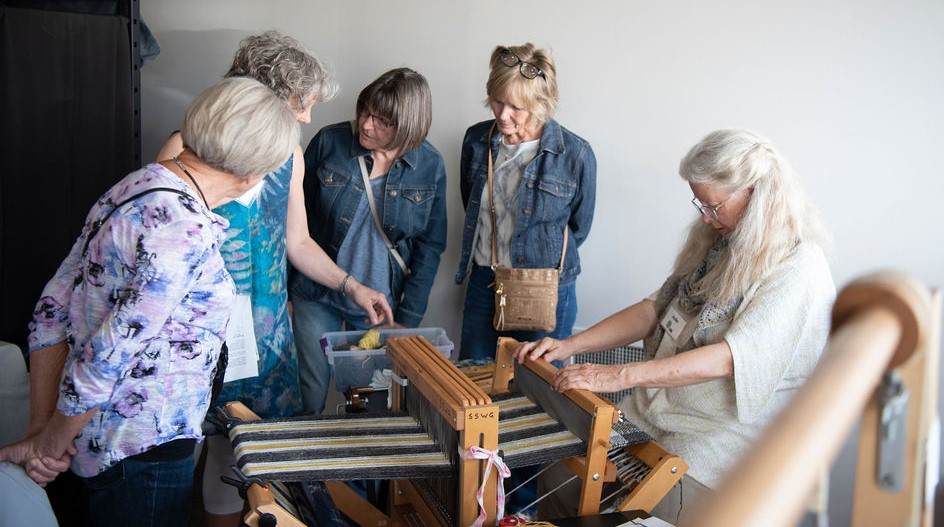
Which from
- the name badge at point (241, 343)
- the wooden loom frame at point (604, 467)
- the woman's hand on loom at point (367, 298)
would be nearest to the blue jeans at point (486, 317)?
the woman's hand on loom at point (367, 298)

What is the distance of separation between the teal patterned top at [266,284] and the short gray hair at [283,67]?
0.21 m

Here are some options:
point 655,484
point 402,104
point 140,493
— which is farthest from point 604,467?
point 402,104

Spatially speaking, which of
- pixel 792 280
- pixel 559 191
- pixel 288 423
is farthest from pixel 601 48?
pixel 288 423

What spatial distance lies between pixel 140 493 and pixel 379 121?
4.98 feet

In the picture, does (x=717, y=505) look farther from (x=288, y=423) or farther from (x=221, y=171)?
(x=288, y=423)

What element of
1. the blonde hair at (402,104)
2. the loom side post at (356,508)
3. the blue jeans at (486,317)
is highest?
the blonde hair at (402,104)

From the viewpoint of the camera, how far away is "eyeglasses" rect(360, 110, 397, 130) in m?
2.86

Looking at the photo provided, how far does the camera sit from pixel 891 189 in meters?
3.10

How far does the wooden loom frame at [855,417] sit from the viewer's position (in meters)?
0.56

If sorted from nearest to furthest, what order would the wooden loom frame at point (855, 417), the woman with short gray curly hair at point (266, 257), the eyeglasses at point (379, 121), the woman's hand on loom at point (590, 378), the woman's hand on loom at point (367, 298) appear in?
the wooden loom frame at point (855, 417) < the woman's hand on loom at point (590, 378) < the woman with short gray curly hair at point (266, 257) < the woman's hand on loom at point (367, 298) < the eyeglasses at point (379, 121)

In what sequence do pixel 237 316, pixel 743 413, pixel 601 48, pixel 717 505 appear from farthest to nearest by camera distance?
pixel 601 48 < pixel 237 316 < pixel 743 413 < pixel 717 505

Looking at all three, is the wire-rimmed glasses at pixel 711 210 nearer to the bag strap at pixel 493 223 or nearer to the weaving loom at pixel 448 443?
the weaving loom at pixel 448 443

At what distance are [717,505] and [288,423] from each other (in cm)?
Answer: 158

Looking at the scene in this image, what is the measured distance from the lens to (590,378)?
2.05 metres
